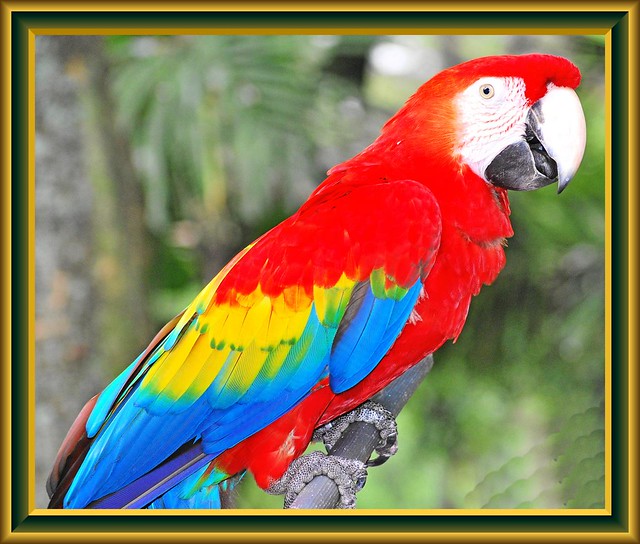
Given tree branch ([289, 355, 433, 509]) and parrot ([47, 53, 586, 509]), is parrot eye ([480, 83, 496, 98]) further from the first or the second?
tree branch ([289, 355, 433, 509])

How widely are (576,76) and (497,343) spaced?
196cm

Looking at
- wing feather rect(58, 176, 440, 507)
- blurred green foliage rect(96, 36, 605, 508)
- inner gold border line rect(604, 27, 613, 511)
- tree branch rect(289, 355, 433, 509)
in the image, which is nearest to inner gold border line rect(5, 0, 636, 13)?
inner gold border line rect(604, 27, 613, 511)

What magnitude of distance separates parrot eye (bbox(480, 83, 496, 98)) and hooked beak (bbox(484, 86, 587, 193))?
3.5 inches

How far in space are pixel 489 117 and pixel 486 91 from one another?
0.05m

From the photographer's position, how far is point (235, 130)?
333cm

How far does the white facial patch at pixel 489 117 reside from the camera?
1.61 metres

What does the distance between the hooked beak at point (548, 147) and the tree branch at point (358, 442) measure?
0.51 m

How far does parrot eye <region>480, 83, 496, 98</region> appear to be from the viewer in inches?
63.8

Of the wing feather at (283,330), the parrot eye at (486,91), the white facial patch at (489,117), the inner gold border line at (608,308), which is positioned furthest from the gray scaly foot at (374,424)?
the parrot eye at (486,91)

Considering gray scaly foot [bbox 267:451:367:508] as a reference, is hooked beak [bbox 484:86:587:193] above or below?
above
